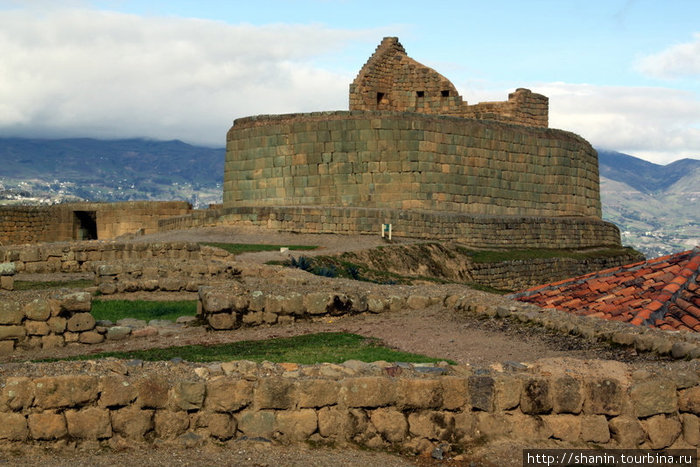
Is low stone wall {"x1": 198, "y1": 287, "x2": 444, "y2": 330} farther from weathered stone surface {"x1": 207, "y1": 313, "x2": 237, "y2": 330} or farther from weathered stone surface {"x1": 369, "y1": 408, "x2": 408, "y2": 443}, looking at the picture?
weathered stone surface {"x1": 369, "y1": 408, "x2": 408, "y2": 443}

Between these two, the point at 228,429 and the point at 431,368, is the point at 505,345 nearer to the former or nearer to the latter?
the point at 431,368

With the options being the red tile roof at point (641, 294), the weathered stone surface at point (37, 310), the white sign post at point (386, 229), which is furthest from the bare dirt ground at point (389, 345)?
the white sign post at point (386, 229)

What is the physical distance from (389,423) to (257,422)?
1.37m

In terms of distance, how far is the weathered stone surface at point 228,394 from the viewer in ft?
29.5

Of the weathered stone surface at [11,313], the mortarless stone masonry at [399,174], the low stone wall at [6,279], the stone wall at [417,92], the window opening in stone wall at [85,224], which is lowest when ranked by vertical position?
the weathered stone surface at [11,313]

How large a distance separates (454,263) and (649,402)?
2449 cm

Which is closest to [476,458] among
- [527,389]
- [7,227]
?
[527,389]

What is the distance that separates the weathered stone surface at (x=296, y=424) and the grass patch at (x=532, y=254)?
26875 mm

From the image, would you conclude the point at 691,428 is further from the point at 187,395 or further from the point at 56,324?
the point at 56,324

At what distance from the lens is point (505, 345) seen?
13.4 metres

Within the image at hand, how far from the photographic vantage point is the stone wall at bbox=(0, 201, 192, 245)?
4059 cm

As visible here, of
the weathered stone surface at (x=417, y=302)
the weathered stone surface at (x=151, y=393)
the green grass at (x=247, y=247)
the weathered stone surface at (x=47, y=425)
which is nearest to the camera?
the weathered stone surface at (x=47, y=425)

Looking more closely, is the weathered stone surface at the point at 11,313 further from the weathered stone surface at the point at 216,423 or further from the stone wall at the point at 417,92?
the stone wall at the point at 417,92

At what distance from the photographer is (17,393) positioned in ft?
27.5
